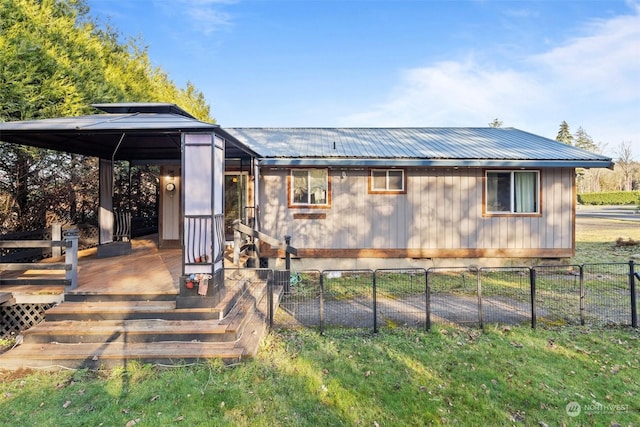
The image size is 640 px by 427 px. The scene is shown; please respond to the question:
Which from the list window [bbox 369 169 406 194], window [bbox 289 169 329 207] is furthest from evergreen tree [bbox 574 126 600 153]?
window [bbox 289 169 329 207]

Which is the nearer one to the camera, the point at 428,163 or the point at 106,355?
the point at 106,355

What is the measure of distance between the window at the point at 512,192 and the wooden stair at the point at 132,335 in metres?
7.29

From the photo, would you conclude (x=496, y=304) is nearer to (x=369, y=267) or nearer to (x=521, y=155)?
(x=369, y=267)

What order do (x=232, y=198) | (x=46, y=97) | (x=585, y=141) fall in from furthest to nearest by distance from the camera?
(x=585, y=141) < (x=232, y=198) < (x=46, y=97)

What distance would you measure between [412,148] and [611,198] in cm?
4649

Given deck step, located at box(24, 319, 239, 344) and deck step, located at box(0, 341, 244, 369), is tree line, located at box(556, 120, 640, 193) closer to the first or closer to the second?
deck step, located at box(24, 319, 239, 344)

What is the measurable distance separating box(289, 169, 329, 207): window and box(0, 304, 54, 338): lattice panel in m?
5.65

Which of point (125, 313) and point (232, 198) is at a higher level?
point (232, 198)

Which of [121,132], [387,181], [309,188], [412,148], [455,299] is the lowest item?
[455,299]

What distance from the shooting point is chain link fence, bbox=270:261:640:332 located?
5.27 meters
